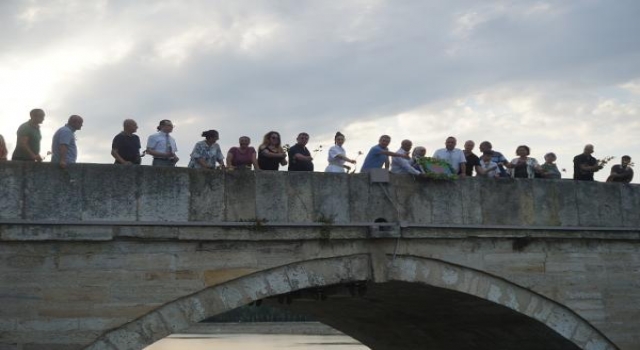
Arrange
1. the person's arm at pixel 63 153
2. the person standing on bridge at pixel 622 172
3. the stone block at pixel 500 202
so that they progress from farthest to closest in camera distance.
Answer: the person standing on bridge at pixel 622 172 → the stone block at pixel 500 202 → the person's arm at pixel 63 153

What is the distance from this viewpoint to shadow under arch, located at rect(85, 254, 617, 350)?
855 cm

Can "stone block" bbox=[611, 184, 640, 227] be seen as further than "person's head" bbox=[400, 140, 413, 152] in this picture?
Yes

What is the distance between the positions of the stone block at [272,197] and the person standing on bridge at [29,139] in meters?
2.31

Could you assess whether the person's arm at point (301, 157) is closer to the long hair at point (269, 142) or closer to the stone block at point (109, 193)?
the long hair at point (269, 142)

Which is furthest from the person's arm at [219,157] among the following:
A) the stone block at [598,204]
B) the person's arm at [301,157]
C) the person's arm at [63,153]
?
the stone block at [598,204]

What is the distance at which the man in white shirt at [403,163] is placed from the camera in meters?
10.2

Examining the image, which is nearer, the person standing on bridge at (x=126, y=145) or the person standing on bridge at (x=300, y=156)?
the person standing on bridge at (x=126, y=145)

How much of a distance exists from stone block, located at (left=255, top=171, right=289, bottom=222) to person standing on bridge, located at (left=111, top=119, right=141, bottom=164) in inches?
53.6

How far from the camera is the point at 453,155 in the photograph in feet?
35.7

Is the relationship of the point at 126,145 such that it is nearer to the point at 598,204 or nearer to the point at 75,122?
the point at 75,122

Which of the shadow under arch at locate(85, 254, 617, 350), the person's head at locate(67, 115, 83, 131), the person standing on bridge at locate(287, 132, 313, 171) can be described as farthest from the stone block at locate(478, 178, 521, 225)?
the person's head at locate(67, 115, 83, 131)

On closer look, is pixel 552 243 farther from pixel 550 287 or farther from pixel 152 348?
pixel 152 348

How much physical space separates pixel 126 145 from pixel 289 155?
6.40ft

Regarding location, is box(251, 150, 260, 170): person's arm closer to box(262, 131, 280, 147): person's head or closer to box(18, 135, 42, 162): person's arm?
box(262, 131, 280, 147): person's head
